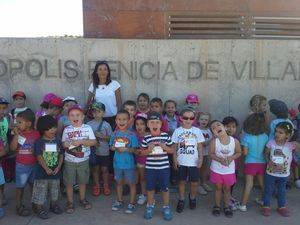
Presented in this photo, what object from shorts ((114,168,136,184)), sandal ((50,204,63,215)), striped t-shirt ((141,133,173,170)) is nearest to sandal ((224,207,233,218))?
striped t-shirt ((141,133,173,170))

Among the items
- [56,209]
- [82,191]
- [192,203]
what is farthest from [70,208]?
[192,203]

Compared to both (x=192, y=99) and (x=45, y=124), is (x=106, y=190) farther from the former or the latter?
(x=192, y=99)

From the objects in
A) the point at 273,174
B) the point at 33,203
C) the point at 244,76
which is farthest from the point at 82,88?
the point at 273,174

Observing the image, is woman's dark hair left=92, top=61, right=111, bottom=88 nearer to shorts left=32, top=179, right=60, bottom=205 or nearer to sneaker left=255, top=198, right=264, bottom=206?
shorts left=32, top=179, right=60, bottom=205

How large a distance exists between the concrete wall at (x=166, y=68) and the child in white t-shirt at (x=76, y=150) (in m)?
1.42

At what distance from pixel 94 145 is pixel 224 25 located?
339 cm

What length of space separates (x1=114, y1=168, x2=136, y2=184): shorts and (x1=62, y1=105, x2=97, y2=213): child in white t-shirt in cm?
40

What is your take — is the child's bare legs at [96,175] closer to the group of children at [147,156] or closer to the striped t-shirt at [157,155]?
the group of children at [147,156]

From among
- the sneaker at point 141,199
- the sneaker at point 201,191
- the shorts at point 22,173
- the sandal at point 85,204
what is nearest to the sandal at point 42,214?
the shorts at point 22,173

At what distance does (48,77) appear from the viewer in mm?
6742

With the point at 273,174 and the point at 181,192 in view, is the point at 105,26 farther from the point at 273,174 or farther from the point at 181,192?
the point at 273,174

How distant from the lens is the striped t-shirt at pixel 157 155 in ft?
16.7

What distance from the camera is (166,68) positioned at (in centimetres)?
674

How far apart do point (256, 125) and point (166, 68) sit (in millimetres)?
1957
